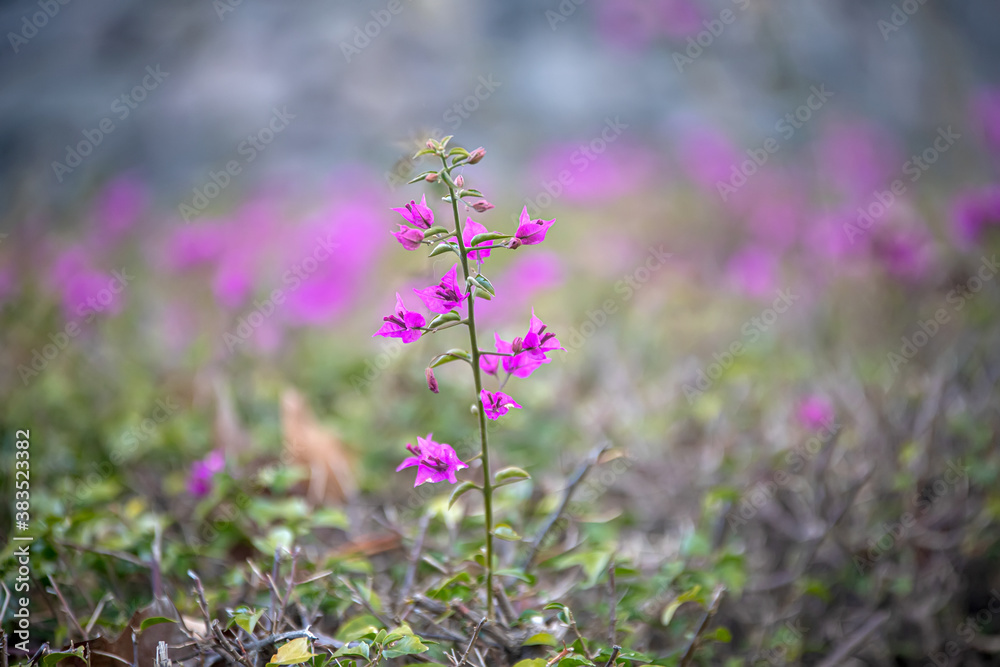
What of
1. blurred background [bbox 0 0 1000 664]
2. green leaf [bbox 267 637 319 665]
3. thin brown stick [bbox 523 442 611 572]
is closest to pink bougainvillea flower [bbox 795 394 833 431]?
blurred background [bbox 0 0 1000 664]

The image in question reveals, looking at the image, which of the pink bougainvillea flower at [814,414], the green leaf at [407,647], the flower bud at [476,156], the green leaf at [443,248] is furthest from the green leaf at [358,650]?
the pink bougainvillea flower at [814,414]

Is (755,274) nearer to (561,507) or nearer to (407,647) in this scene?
(561,507)

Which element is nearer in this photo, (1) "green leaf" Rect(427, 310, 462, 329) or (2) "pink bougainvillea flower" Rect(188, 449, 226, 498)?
(1) "green leaf" Rect(427, 310, 462, 329)

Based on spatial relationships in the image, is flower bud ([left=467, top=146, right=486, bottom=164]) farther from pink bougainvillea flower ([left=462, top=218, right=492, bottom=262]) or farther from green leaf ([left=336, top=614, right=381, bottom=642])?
green leaf ([left=336, top=614, right=381, bottom=642])

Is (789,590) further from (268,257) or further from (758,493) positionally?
(268,257)

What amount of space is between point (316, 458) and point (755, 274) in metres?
1.98

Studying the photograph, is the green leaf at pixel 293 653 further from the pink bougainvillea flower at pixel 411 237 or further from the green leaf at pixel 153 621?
the pink bougainvillea flower at pixel 411 237

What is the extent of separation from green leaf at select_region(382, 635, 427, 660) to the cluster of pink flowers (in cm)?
17

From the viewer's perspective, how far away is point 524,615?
0.94 metres

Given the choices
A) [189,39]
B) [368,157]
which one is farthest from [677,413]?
[189,39]

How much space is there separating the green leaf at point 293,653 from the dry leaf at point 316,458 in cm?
65

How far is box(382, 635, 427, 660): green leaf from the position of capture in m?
0.79

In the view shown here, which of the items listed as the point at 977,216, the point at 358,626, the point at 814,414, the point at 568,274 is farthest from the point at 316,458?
the point at 977,216

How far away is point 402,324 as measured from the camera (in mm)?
840
